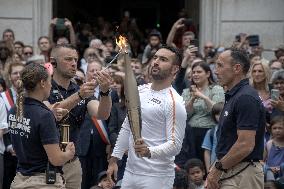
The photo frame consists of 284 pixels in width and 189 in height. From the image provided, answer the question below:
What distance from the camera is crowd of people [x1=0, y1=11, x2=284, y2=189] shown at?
23.2 feet

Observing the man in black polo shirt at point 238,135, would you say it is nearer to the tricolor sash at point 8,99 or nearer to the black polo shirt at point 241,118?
the black polo shirt at point 241,118

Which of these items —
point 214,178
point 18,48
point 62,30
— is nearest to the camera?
point 214,178

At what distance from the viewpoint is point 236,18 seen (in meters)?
15.4

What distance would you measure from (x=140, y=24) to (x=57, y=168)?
632 inches

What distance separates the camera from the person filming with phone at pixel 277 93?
10.4 metres

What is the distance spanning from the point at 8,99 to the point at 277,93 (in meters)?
3.41

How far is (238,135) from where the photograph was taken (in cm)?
718

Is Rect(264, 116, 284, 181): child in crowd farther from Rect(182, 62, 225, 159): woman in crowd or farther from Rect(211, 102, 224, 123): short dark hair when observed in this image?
Rect(182, 62, 225, 159): woman in crowd

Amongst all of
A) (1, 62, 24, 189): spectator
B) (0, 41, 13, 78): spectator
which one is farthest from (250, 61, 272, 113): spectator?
(0, 41, 13, 78): spectator

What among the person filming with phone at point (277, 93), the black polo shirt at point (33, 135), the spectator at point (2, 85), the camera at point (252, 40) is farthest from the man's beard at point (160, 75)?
the camera at point (252, 40)

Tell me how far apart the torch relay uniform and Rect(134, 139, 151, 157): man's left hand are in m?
0.23

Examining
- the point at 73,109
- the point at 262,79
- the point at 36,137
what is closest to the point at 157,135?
the point at 73,109

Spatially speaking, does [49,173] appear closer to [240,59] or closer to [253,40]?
[240,59]

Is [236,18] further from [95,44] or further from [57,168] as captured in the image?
[57,168]
